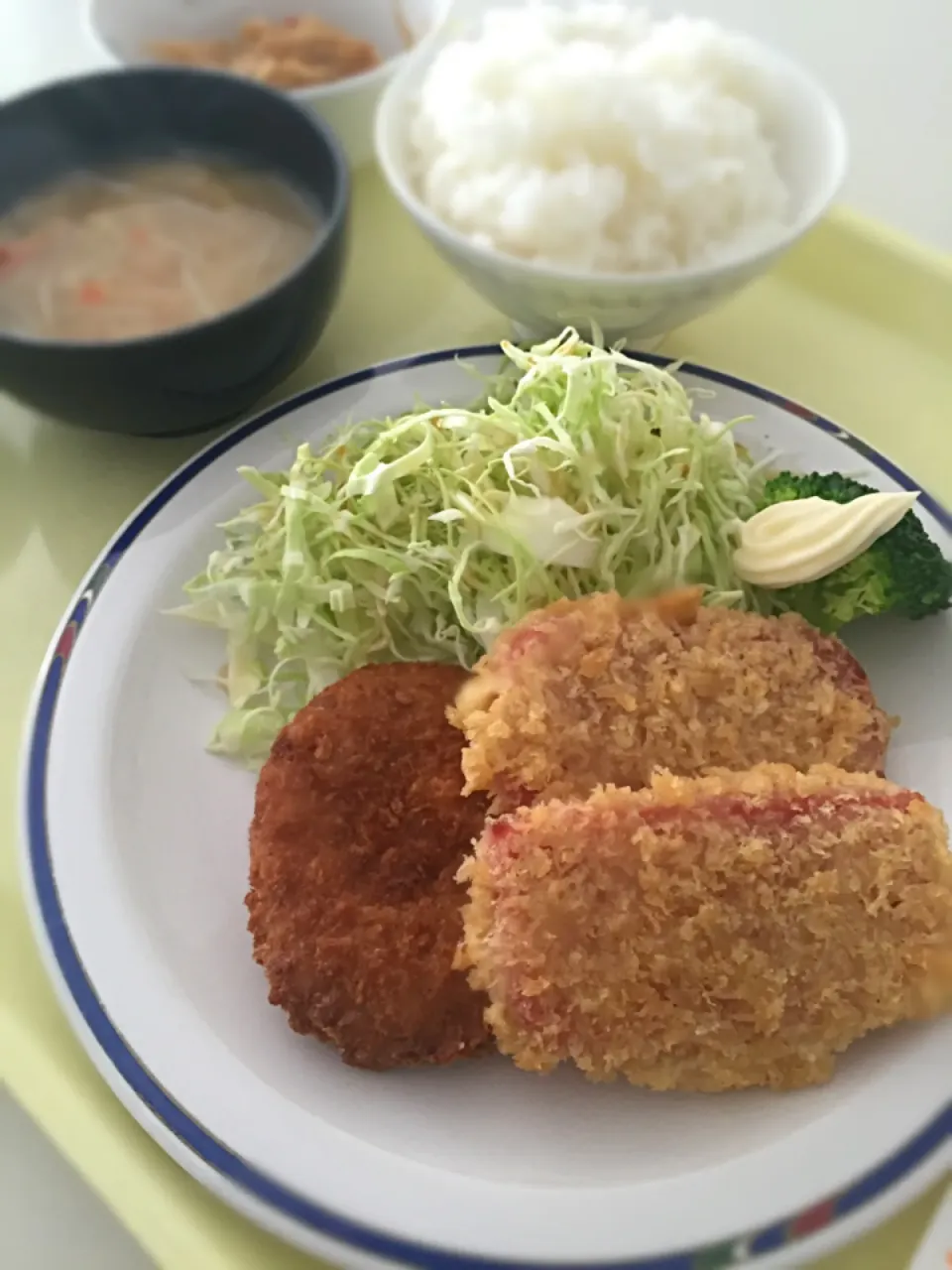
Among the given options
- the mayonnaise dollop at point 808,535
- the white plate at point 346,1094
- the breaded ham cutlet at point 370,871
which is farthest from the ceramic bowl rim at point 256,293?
the mayonnaise dollop at point 808,535

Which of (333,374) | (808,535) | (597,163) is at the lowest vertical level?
(333,374)

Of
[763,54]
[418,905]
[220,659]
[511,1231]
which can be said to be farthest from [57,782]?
[763,54]

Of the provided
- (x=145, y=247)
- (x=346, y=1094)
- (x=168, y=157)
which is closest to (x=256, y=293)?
(x=145, y=247)

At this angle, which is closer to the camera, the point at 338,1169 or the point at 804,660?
the point at 338,1169

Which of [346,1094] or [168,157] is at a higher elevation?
[168,157]

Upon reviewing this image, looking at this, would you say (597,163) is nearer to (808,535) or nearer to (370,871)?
(808,535)

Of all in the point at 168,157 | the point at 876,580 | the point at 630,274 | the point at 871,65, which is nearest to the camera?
the point at 876,580

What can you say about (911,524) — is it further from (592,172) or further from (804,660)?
(592,172)
